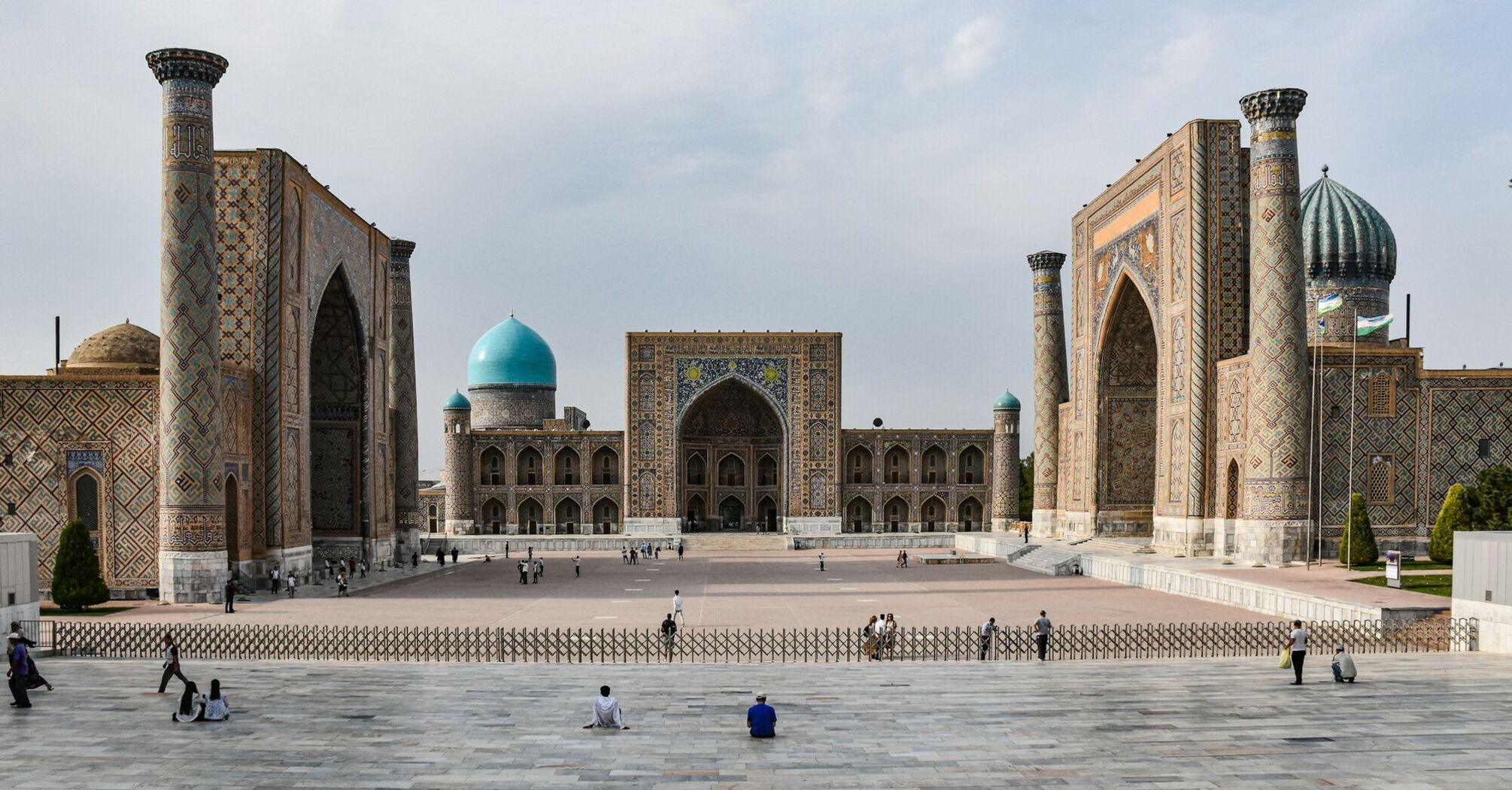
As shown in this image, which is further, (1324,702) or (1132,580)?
(1132,580)

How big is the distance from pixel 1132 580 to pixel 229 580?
20015 mm

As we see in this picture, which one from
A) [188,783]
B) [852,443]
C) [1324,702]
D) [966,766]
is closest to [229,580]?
[188,783]

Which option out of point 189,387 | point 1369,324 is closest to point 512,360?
point 189,387

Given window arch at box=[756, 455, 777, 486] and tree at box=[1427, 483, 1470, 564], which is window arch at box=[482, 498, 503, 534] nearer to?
window arch at box=[756, 455, 777, 486]

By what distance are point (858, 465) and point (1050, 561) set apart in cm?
2061

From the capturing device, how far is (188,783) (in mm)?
9328

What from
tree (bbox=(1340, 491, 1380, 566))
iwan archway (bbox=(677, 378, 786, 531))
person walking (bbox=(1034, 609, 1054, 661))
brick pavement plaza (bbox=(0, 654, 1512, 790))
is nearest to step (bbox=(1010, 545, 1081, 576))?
tree (bbox=(1340, 491, 1380, 566))

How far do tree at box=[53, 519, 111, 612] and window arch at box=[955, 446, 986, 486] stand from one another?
131 feet

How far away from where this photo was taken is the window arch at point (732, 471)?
182 feet

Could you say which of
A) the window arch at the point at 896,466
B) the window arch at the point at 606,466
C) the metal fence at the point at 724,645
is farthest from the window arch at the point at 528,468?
the metal fence at the point at 724,645

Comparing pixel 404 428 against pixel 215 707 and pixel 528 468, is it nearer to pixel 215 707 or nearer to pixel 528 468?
pixel 528 468

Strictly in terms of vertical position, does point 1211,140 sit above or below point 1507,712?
above

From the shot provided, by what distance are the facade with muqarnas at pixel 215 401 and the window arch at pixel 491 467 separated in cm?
2017

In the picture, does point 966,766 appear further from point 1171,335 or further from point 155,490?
point 1171,335
